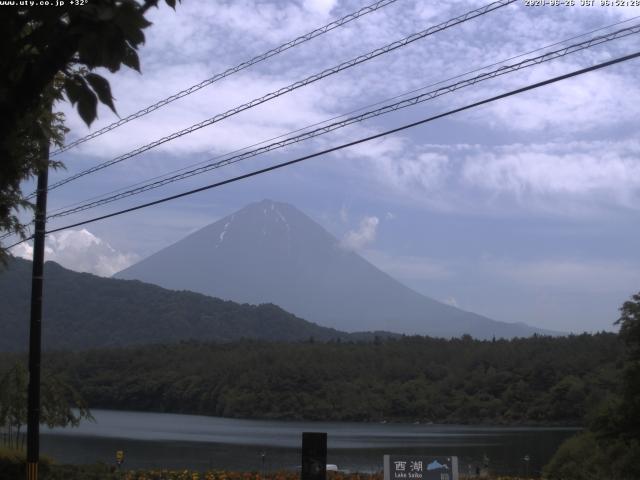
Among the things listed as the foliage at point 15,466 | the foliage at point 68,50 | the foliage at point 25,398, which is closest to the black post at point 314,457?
the foliage at point 68,50

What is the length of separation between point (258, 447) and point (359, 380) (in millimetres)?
54100

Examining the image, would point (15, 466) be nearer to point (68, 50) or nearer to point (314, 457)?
point (314, 457)

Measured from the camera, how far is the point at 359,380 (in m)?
106

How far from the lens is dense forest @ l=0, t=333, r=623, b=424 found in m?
91.8

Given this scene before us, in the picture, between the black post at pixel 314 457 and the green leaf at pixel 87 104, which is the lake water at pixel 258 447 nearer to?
the black post at pixel 314 457

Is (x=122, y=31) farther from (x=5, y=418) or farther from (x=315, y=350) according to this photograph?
(x=315, y=350)

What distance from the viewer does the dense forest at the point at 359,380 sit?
91.8 meters

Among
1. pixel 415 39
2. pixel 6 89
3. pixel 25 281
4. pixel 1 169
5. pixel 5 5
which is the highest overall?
pixel 25 281

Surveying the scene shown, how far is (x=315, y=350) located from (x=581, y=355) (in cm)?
3701

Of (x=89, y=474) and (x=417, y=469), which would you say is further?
(x=89, y=474)

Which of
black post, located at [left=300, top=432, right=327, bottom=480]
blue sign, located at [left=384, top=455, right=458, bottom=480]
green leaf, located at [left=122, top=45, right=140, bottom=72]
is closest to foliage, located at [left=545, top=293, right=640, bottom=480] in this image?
blue sign, located at [left=384, top=455, right=458, bottom=480]

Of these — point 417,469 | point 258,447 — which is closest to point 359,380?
point 258,447

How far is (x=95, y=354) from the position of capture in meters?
100

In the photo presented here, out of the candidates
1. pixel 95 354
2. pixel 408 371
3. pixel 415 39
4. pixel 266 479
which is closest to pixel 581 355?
pixel 408 371
